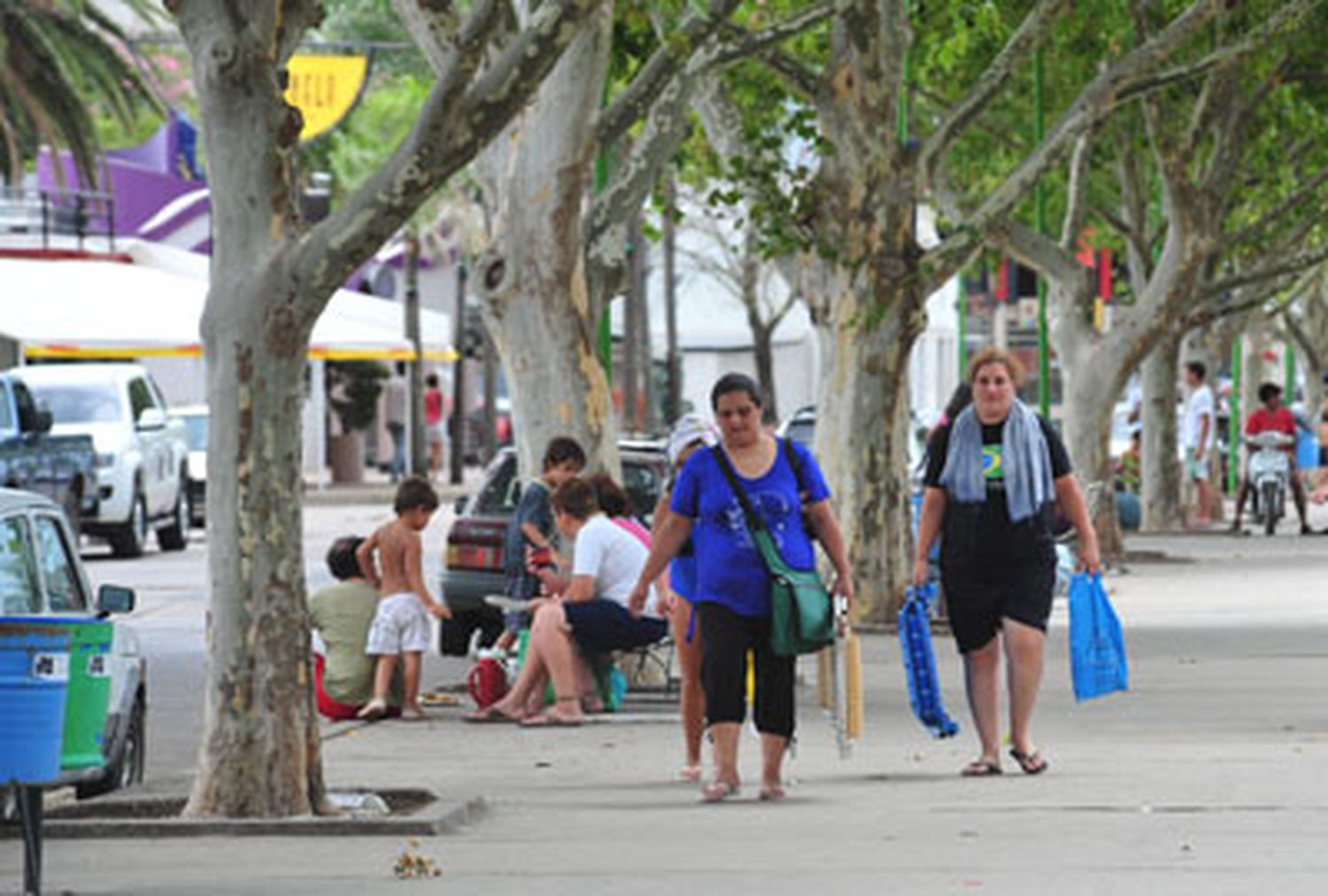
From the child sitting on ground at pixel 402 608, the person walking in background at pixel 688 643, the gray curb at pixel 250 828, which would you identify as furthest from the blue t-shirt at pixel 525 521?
the gray curb at pixel 250 828

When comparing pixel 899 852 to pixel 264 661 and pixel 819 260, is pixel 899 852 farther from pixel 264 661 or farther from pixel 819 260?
pixel 819 260

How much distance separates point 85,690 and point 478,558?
1207cm

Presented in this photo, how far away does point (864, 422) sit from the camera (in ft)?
80.1

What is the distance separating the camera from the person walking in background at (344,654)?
1717cm

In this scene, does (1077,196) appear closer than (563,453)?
No

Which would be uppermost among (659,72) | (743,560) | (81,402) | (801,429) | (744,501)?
(659,72)

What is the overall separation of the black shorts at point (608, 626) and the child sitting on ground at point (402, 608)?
94 cm

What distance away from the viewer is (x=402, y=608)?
1711 cm

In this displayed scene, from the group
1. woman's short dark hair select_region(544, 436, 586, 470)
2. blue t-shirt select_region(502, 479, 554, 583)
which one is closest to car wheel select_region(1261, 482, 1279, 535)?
blue t-shirt select_region(502, 479, 554, 583)

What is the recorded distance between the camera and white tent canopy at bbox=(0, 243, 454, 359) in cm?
4062

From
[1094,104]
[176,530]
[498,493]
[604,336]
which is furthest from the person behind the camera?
[176,530]

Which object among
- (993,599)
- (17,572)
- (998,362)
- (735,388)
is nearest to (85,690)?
(17,572)

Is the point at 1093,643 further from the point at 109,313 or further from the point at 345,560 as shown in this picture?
the point at 109,313

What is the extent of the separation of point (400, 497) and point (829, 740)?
2.59 metres
